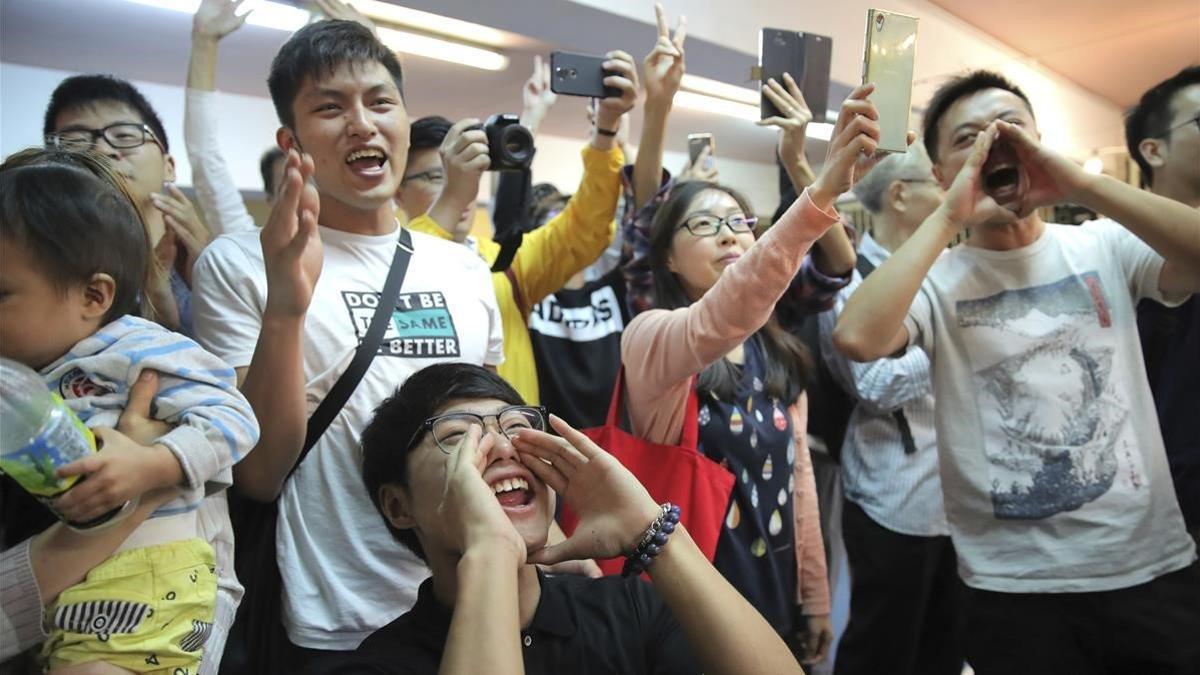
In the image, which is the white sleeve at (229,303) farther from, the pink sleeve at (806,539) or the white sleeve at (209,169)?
the pink sleeve at (806,539)

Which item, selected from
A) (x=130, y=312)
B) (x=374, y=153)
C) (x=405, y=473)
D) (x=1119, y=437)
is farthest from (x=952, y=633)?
(x=130, y=312)

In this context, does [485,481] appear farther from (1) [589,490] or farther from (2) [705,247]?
(2) [705,247]

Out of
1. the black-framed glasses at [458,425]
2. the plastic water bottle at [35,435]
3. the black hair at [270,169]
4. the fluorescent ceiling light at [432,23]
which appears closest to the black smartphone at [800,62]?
the black-framed glasses at [458,425]

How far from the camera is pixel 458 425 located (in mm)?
990

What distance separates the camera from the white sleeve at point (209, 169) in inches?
56.2

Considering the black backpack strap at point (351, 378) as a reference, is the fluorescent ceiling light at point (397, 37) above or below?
above

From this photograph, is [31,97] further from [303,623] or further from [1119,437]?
[1119,437]

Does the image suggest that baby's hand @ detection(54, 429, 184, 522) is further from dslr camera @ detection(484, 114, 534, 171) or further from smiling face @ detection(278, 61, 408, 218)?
dslr camera @ detection(484, 114, 534, 171)

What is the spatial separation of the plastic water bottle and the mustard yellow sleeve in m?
1.00

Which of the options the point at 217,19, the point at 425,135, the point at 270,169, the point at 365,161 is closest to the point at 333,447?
the point at 365,161

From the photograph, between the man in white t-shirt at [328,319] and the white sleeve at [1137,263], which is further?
the white sleeve at [1137,263]

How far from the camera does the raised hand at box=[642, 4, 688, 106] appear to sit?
150 cm

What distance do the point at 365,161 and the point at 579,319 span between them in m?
0.68

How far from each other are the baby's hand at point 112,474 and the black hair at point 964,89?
1327 mm
